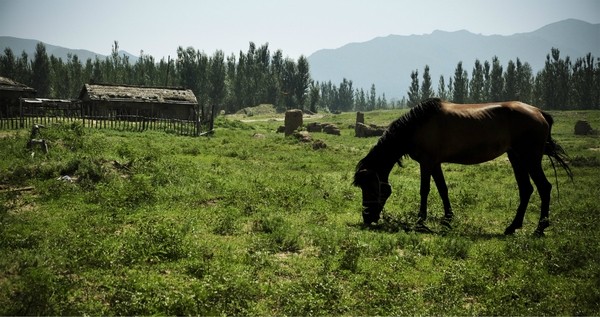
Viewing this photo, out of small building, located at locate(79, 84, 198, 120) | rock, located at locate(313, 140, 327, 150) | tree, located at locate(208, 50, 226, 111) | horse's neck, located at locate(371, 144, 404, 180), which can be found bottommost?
rock, located at locate(313, 140, 327, 150)

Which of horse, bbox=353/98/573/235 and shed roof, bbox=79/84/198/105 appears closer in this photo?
horse, bbox=353/98/573/235

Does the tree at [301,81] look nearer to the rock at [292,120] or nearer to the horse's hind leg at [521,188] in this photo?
the rock at [292,120]

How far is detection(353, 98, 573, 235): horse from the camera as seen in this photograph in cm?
963

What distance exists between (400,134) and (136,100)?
119 feet

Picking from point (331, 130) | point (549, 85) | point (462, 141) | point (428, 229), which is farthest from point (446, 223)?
point (549, 85)

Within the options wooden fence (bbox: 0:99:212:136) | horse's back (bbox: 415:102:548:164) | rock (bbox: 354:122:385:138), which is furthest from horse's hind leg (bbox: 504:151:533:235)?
rock (bbox: 354:122:385:138)

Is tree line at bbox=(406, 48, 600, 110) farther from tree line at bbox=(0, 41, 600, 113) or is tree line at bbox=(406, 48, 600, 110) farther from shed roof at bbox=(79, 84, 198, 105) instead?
shed roof at bbox=(79, 84, 198, 105)

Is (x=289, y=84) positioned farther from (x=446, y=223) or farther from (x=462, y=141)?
(x=446, y=223)

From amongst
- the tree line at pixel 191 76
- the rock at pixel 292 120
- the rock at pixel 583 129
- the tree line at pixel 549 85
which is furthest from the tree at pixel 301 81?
the rock at pixel 583 129

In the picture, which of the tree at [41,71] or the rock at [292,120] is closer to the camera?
the rock at [292,120]

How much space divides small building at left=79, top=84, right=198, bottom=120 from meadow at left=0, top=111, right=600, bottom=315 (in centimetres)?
2714

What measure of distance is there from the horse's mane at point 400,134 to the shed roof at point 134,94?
1402 inches

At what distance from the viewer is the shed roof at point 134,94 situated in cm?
4047

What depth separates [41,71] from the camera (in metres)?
81.7
